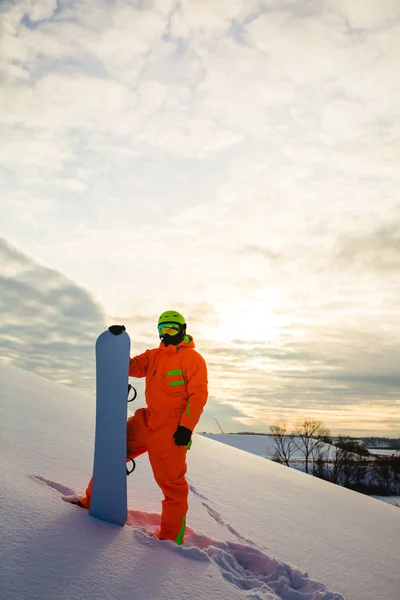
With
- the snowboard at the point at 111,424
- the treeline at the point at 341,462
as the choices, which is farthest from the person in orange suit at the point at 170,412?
the treeline at the point at 341,462

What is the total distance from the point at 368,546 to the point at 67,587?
4.39 meters

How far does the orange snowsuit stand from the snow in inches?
10.9

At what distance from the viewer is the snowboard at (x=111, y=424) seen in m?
3.01

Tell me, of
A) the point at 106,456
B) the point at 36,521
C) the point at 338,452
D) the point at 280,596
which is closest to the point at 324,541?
the point at 280,596

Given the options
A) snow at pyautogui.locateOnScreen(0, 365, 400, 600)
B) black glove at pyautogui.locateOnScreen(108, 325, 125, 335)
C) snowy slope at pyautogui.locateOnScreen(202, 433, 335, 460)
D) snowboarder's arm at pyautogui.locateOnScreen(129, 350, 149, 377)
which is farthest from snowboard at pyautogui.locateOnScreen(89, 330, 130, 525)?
snowy slope at pyautogui.locateOnScreen(202, 433, 335, 460)

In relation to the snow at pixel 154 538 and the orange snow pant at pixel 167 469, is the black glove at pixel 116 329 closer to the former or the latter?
the orange snow pant at pixel 167 469

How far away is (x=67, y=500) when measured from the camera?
306 centimetres

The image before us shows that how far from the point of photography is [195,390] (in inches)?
128

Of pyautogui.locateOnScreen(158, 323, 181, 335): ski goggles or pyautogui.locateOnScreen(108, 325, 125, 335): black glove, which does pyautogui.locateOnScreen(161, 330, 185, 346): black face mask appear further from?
pyautogui.locateOnScreen(108, 325, 125, 335): black glove

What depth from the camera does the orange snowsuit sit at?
3.12m

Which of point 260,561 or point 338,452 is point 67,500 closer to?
point 260,561

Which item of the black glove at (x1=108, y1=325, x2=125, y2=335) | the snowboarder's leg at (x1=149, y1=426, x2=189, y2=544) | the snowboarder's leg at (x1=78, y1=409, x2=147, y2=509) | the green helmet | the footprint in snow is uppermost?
the green helmet

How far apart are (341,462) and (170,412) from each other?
54463mm

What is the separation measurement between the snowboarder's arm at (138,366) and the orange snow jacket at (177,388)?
3.7 inches
